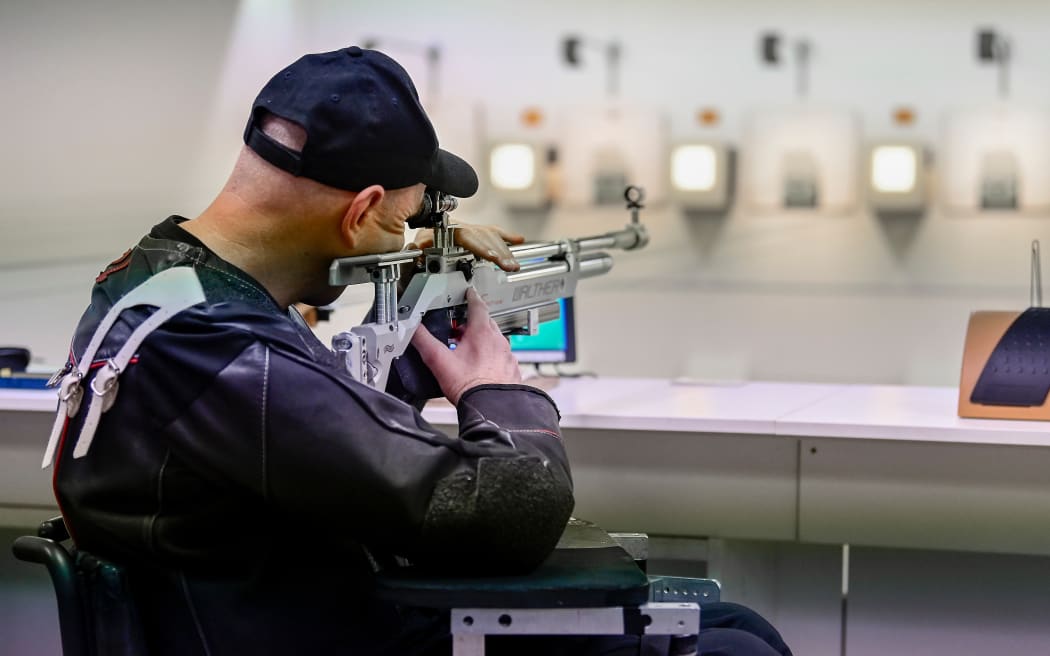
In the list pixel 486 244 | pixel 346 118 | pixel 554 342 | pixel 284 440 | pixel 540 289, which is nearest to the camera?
pixel 284 440

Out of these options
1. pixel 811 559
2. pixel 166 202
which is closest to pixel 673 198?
pixel 811 559

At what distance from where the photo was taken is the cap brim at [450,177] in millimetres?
1429

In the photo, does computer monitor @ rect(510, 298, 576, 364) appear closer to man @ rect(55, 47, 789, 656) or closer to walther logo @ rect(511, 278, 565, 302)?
walther logo @ rect(511, 278, 565, 302)

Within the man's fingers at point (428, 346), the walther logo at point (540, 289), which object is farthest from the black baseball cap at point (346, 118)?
the walther logo at point (540, 289)

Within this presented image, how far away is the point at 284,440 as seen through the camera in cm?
113

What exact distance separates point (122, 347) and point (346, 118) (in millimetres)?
314

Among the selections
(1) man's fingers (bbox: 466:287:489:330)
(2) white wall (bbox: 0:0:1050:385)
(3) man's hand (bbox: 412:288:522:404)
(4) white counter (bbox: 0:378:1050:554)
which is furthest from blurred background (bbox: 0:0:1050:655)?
(3) man's hand (bbox: 412:288:522:404)

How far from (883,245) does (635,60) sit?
0.82 metres

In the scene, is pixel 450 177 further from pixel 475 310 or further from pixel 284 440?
pixel 284 440

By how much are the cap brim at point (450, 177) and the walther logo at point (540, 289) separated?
296mm

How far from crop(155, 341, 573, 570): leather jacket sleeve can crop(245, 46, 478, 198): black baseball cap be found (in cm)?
22

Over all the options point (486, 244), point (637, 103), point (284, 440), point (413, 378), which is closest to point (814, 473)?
point (486, 244)

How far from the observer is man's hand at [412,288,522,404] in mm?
1412

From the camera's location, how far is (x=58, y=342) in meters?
3.72
